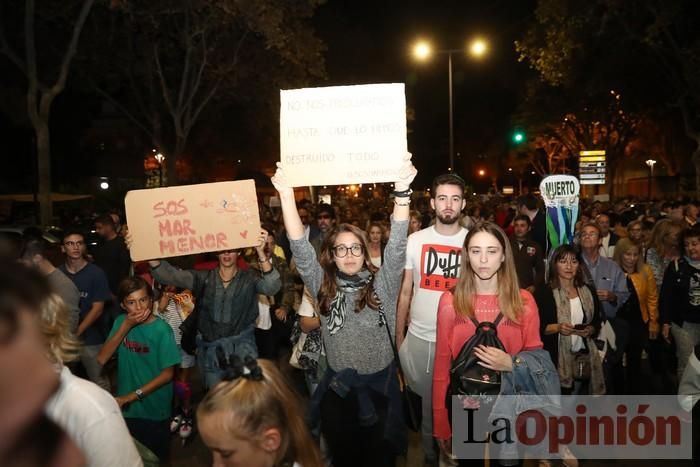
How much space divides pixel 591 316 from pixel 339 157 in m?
2.76

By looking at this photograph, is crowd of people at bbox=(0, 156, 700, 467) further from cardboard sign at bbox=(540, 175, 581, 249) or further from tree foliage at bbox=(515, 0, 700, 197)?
tree foliage at bbox=(515, 0, 700, 197)

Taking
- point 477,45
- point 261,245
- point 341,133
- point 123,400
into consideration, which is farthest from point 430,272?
point 477,45

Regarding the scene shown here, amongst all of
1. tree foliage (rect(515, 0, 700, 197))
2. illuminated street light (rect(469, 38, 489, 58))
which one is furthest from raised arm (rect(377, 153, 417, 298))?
tree foliage (rect(515, 0, 700, 197))

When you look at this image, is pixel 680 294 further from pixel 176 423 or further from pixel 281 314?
pixel 176 423

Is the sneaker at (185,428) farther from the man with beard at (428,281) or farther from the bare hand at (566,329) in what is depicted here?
the bare hand at (566,329)

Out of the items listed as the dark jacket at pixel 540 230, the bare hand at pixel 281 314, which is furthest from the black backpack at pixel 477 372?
the dark jacket at pixel 540 230

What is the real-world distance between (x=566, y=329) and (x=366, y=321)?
2.29m

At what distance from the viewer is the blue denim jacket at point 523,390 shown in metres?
3.60

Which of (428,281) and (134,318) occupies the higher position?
(428,281)

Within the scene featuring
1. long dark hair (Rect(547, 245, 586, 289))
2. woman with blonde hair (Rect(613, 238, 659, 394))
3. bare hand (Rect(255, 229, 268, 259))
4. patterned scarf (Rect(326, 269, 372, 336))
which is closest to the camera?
patterned scarf (Rect(326, 269, 372, 336))

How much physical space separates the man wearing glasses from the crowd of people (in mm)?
19

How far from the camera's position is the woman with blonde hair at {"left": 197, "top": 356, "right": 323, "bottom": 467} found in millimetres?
2121

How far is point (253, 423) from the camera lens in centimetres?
213

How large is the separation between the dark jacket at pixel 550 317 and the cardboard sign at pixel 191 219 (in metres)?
2.58
